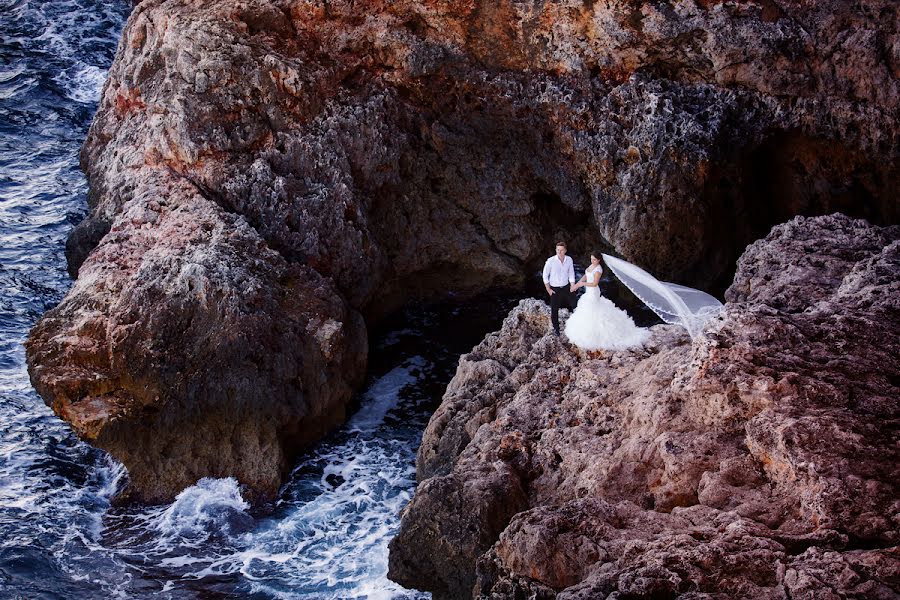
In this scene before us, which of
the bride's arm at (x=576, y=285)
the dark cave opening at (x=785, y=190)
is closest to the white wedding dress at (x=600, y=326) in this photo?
the bride's arm at (x=576, y=285)

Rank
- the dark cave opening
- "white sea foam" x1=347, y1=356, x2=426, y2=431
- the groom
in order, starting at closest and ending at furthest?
the groom → "white sea foam" x1=347, y1=356, x2=426, y2=431 → the dark cave opening

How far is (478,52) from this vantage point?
17594mm

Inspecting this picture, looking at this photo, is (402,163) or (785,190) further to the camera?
(402,163)

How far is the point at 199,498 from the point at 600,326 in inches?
251

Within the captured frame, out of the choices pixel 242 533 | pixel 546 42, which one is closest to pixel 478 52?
pixel 546 42

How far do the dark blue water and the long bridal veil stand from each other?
464 cm

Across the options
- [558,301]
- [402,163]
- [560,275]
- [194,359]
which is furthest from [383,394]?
[560,275]

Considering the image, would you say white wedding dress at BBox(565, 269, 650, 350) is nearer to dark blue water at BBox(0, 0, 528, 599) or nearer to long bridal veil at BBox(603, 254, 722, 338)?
long bridal veil at BBox(603, 254, 722, 338)

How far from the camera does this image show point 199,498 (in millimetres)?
14219

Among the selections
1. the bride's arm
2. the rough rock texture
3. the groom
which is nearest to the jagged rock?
the rough rock texture

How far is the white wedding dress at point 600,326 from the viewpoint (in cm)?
1260

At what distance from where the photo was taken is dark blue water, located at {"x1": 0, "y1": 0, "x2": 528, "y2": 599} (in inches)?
501

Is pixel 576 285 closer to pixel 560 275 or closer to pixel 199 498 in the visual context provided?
pixel 560 275

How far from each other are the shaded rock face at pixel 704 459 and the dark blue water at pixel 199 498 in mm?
1778
